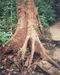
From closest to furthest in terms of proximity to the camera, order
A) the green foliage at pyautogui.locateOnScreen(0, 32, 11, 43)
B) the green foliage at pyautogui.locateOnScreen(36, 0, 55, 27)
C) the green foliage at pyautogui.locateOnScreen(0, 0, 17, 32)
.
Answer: the green foliage at pyautogui.locateOnScreen(0, 32, 11, 43) → the green foliage at pyautogui.locateOnScreen(0, 0, 17, 32) → the green foliage at pyautogui.locateOnScreen(36, 0, 55, 27)

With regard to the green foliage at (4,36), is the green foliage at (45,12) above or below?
above

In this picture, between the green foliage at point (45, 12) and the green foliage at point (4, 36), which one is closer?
the green foliage at point (4, 36)

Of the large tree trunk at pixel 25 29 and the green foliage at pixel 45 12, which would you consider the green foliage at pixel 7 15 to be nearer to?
the green foliage at pixel 45 12

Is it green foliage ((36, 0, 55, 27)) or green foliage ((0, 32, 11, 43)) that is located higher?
green foliage ((36, 0, 55, 27))

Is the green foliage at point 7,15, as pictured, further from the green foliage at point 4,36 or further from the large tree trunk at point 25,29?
the large tree trunk at point 25,29

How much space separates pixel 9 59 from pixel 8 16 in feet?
12.4

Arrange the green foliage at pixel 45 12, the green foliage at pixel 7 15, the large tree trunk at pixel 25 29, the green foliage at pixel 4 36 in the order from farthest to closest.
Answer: the green foliage at pixel 45 12
the green foliage at pixel 7 15
the green foliage at pixel 4 36
the large tree trunk at pixel 25 29

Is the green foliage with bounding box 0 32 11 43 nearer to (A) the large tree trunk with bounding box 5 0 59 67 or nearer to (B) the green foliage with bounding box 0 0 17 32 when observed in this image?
(B) the green foliage with bounding box 0 0 17 32

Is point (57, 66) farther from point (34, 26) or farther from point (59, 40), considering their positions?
point (59, 40)

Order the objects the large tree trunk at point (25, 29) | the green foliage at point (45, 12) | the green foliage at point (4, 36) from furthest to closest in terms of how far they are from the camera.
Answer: the green foliage at point (45, 12)
the green foliage at point (4, 36)
the large tree trunk at point (25, 29)

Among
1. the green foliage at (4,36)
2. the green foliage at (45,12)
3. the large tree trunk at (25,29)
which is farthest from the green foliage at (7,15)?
the large tree trunk at (25,29)

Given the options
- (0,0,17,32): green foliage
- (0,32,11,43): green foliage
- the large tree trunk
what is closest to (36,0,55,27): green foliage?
(0,0,17,32): green foliage

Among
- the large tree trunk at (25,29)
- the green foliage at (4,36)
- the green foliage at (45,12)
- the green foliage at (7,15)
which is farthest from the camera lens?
the green foliage at (45,12)

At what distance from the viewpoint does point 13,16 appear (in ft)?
35.9
